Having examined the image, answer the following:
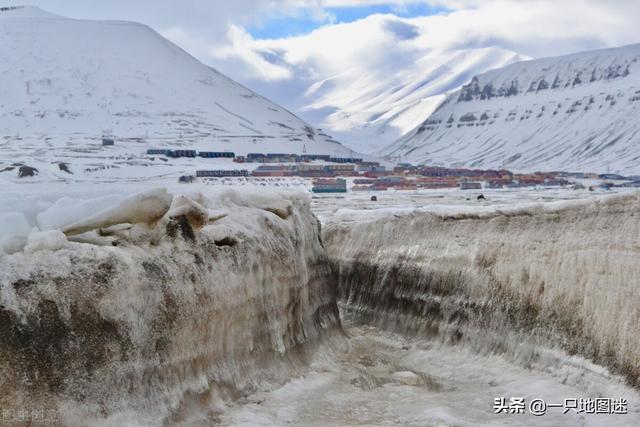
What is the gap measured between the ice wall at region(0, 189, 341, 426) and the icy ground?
0.76m

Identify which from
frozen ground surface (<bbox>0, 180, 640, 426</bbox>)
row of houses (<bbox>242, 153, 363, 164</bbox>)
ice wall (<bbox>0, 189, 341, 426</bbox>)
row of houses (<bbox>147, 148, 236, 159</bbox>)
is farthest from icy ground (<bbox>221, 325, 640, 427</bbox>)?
row of houses (<bbox>242, 153, 363, 164</bbox>)

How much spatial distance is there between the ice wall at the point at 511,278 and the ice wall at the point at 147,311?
4.77 meters

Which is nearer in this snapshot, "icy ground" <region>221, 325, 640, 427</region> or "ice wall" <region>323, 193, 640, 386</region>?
"icy ground" <region>221, 325, 640, 427</region>

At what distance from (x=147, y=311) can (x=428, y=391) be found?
23.1ft

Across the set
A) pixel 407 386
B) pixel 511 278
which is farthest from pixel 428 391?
pixel 511 278

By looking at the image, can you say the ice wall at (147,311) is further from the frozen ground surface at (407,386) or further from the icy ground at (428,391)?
the icy ground at (428,391)

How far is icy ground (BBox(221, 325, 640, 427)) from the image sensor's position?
1358cm

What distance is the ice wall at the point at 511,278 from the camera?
15477 mm

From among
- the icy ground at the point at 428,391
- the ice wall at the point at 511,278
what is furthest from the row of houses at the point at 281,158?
the icy ground at the point at 428,391

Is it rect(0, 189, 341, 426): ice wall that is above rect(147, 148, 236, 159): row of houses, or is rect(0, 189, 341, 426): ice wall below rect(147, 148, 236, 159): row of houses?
below

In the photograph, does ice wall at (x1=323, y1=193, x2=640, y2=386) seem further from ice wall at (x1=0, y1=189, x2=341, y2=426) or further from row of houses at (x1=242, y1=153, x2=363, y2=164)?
row of houses at (x1=242, y1=153, x2=363, y2=164)

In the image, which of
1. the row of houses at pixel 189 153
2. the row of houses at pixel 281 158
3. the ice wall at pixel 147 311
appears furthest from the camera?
the row of houses at pixel 281 158

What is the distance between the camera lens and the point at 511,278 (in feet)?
59.8

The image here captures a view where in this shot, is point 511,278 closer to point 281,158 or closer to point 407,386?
point 407,386
